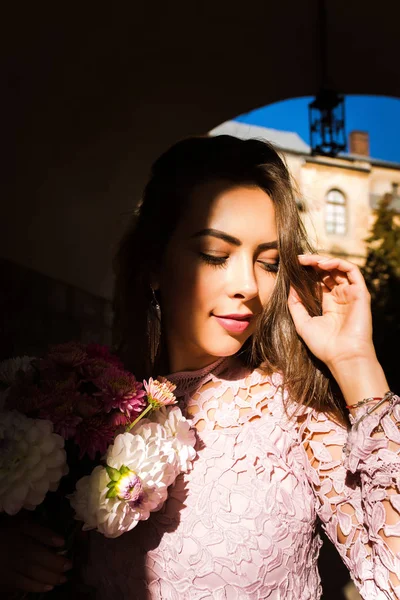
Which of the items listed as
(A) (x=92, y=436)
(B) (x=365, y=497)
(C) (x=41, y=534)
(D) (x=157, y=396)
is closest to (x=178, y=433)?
(D) (x=157, y=396)

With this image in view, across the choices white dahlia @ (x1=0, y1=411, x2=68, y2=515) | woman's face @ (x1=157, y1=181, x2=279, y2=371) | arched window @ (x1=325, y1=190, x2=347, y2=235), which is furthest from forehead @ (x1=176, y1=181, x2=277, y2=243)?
arched window @ (x1=325, y1=190, x2=347, y2=235)

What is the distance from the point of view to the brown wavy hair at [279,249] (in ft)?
4.95

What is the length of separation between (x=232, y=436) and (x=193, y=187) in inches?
29.3

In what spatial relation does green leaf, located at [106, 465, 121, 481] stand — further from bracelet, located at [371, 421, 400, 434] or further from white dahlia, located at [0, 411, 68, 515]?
bracelet, located at [371, 421, 400, 434]

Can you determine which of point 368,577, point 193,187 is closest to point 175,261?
point 193,187

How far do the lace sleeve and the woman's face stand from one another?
40 centimetres

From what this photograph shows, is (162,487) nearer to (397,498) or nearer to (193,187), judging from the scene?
(397,498)

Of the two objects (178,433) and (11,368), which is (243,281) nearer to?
(178,433)

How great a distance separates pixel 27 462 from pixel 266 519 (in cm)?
69

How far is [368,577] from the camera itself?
1253 mm

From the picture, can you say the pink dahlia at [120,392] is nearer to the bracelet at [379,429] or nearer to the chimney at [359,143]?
the bracelet at [379,429]

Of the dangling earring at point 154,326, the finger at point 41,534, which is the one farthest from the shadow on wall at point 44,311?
the finger at point 41,534

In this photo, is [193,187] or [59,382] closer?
[59,382]

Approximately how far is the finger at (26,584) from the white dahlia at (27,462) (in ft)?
0.58
